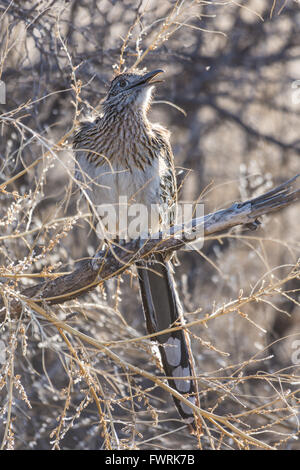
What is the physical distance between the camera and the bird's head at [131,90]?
3137 mm

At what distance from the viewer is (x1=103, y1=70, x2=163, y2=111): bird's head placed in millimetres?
3137

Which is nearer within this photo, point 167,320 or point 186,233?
point 186,233

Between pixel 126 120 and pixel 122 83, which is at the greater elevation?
pixel 122 83

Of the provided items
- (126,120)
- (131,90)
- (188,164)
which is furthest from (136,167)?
(188,164)

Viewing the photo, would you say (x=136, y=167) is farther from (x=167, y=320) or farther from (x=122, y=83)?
(x=167, y=320)

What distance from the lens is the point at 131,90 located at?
320cm

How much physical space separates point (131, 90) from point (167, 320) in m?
1.16

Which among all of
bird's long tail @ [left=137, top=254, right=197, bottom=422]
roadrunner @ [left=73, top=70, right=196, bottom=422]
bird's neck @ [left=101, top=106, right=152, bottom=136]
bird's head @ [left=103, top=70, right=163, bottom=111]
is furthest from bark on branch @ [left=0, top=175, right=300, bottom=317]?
bird's head @ [left=103, top=70, right=163, bottom=111]

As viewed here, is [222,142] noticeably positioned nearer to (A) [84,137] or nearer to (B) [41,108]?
(B) [41,108]

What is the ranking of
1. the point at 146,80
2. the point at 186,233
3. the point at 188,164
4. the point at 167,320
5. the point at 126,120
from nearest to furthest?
the point at 186,233 → the point at 167,320 → the point at 146,80 → the point at 126,120 → the point at 188,164

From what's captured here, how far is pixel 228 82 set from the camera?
5633 millimetres

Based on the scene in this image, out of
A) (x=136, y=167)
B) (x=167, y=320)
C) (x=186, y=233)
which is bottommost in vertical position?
(x=167, y=320)

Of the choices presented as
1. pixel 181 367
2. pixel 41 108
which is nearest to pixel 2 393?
pixel 181 367

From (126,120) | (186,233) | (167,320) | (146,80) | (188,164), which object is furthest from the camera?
(188,164)
